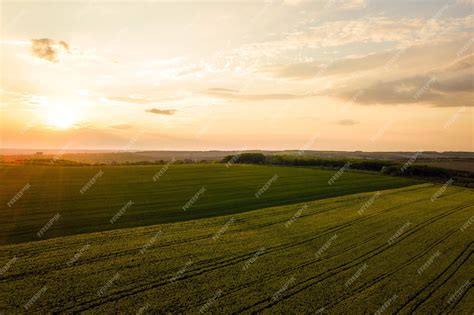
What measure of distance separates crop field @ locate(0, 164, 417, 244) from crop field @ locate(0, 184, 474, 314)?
3.11 meters

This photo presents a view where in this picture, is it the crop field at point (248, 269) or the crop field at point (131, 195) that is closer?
the crop field at point (248, 269)

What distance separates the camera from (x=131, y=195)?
124 feet

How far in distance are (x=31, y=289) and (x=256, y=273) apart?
30.1 feet

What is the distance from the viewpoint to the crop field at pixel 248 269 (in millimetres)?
15125

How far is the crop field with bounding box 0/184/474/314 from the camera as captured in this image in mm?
15125

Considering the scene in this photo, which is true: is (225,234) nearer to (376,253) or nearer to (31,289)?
(376,253)

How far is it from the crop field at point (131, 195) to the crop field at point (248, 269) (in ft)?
10.2

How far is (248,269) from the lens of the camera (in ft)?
61.8

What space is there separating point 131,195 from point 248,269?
2174 cm

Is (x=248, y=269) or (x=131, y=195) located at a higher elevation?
(x=131, y=195)

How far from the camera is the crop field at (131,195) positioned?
2641 centimetres

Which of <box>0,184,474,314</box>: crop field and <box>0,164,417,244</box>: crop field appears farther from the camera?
<box>0,164,417,244</box>: crop field

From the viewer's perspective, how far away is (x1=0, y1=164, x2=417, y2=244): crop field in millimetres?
26406

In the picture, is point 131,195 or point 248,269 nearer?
point 248,269
